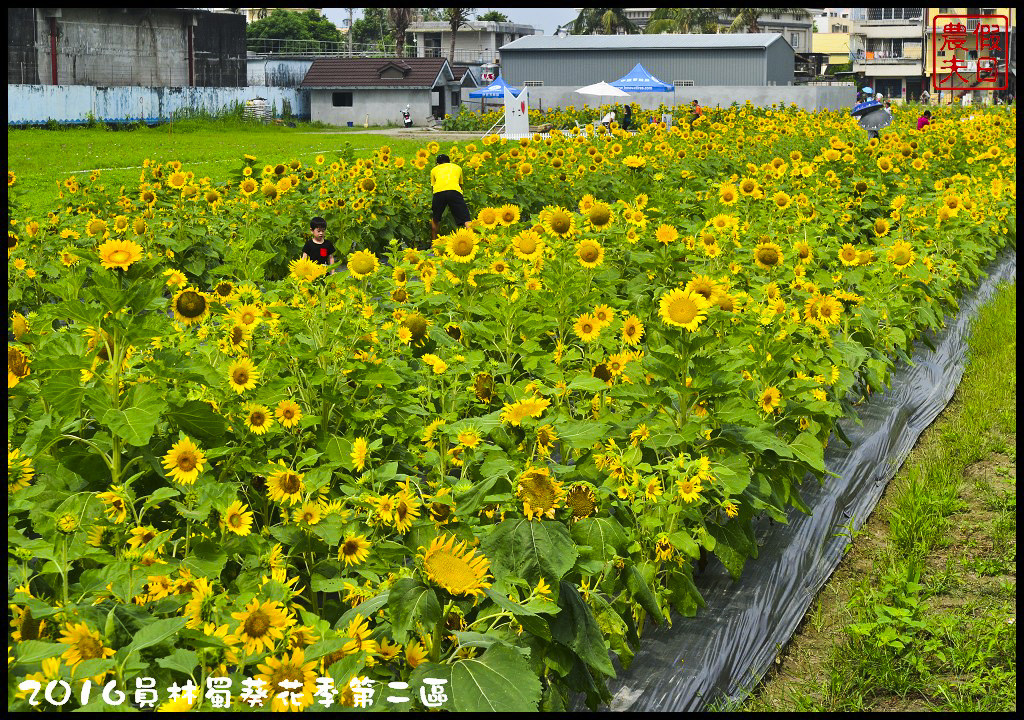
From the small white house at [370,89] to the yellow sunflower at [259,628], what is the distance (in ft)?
172

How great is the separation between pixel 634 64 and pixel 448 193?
153 ft

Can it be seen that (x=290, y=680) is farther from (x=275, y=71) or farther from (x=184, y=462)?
(x=275, y=71)

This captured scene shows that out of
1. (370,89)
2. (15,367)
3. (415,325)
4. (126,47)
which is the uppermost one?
(126,47)

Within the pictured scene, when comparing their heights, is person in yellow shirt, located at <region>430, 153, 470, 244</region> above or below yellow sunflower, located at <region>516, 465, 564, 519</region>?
above

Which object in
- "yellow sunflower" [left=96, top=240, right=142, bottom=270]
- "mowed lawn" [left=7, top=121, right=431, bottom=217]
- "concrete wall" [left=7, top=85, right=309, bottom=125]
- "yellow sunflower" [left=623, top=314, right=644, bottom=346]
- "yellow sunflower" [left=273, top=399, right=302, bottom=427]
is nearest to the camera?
"yellow sunflower" [left=96, top=240, right=142, bottom=270]

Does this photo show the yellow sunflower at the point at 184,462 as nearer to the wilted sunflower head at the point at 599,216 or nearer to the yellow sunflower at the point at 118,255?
the yellow sunflower at the point at 118,255

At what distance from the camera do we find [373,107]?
53750 millimetres

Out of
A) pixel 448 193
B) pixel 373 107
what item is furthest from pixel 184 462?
pixel 373 107

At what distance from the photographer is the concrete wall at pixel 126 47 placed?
4031 centimetres

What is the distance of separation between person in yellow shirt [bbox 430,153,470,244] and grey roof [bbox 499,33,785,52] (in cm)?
4615

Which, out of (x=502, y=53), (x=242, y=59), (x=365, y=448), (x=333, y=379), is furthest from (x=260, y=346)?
(x=502, y=53)

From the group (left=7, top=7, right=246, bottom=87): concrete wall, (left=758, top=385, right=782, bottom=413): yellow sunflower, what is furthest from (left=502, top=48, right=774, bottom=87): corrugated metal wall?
(left=758, top=385, right=782, bottom=413): yellow sunflower

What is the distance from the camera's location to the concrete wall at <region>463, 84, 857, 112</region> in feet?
154

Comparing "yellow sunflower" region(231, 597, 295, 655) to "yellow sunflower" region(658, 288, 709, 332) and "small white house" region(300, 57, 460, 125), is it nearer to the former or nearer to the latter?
"yellow sunflower" region(658, 288, 709, 332)
